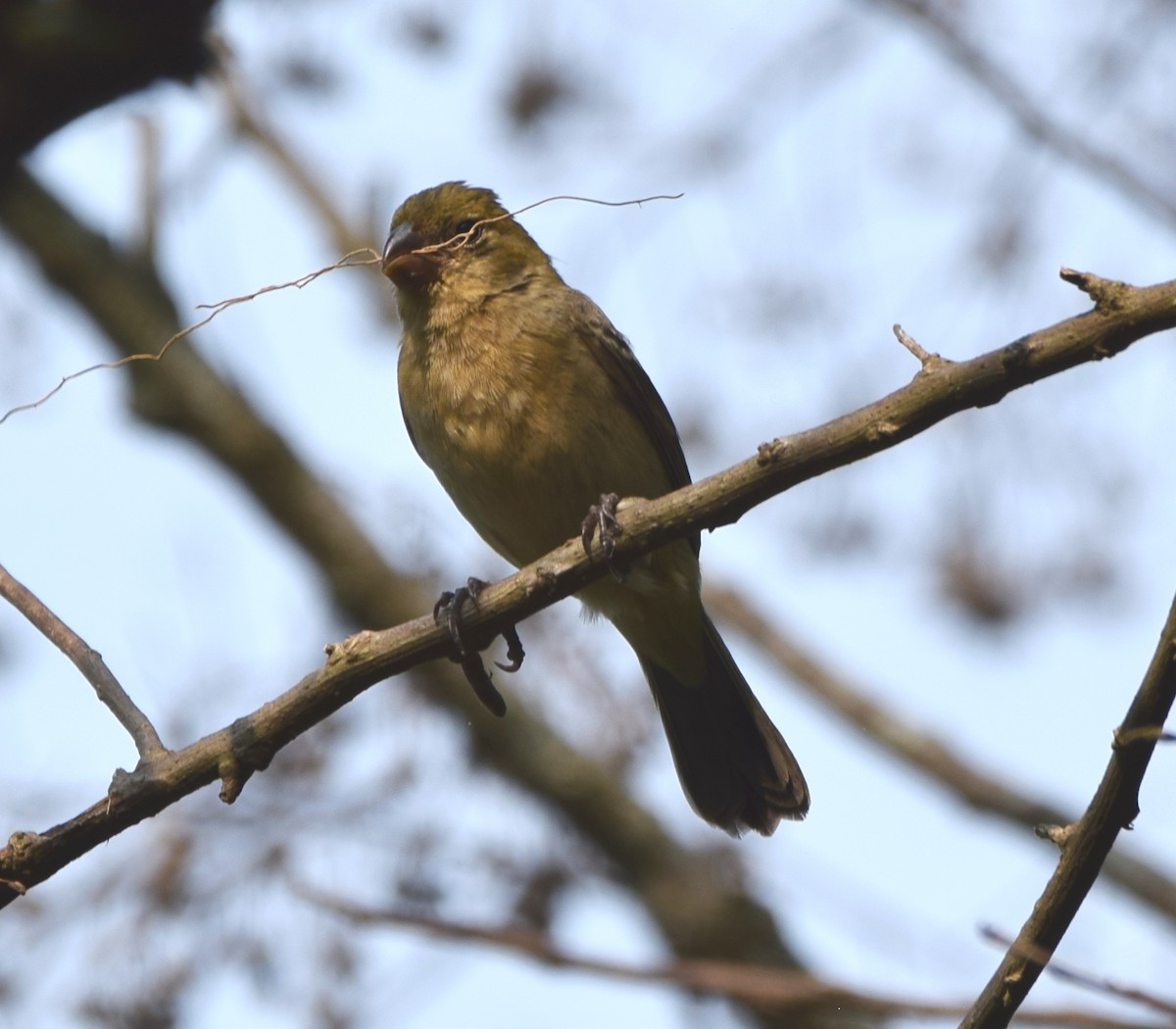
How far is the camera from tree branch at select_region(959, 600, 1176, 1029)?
2.57 metres

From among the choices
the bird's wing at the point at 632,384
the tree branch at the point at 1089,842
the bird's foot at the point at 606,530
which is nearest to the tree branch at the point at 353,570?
the bird's wing at the point at 632,384

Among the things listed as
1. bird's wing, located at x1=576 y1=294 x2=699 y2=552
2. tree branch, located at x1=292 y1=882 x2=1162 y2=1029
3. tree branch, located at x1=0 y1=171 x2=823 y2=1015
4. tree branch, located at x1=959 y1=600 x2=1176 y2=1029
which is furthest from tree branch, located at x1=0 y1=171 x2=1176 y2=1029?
tree branch, located at x1=959 y1=600 x2=1176 y2=1029

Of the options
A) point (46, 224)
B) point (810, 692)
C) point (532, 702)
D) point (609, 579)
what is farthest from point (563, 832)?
point (46, 224)

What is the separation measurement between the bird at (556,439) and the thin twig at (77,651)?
5.75 feet

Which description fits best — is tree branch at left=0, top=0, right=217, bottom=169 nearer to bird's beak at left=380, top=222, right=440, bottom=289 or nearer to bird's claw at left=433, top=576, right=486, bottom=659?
bird's beak at left=380, top=222, right=440, bottom=289

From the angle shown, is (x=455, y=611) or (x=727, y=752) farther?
(x=727, y=752)

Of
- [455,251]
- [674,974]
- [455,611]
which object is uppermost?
[455,251]

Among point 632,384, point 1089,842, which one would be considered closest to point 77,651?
point 1089,842

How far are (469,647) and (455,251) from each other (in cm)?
210

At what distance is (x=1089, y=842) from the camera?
2.69 m

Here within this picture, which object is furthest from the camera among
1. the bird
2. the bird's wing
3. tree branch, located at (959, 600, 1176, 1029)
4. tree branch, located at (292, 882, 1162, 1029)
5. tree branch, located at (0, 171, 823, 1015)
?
tree branch, located at (0, 171, 823, 1015)

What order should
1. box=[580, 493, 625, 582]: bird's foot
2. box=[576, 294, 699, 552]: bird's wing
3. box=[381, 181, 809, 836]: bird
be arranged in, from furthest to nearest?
box=[576, 294, 699, 552]: bird's wing < box=[381, 181, 809, 836]: bird < box=[580, 493, 625, 582]: bird's foot

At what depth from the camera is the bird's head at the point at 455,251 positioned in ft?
17.0

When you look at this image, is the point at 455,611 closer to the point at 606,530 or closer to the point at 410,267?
the point at 606,530
